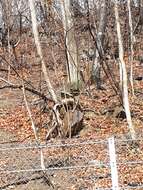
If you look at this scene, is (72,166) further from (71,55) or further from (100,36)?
(100,36)

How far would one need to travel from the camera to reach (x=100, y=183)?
9.20 m

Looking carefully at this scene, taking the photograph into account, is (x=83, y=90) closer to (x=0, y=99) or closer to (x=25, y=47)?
(x=0, y=99)

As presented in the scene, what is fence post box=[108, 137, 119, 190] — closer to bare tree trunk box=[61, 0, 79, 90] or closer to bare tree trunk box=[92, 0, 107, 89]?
bare tree trunk box=[61, 0, 79, 90]

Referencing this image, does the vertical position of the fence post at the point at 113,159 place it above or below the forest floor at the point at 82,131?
above

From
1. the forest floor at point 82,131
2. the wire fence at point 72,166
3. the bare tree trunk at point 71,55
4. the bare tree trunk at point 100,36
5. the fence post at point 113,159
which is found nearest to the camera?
the fence post at point 113,159

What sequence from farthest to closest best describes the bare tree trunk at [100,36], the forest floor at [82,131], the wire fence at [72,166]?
the bare tree trunk at [100,36] → the forest floor at [82,131] → the wire fence at [72,166]

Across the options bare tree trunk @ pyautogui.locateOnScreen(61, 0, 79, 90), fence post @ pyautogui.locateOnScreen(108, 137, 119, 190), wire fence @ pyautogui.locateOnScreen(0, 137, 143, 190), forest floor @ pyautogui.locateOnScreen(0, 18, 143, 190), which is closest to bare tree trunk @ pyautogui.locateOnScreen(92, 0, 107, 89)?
forest floor @ pyautogui.locateOnScreen(0, 18, 143, 190)

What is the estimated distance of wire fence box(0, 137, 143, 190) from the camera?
9.24 meters

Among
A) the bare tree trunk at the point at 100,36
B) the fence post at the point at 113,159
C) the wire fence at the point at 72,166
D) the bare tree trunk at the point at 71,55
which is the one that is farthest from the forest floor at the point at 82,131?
the fence post at the point at 113,159

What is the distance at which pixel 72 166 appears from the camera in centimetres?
999

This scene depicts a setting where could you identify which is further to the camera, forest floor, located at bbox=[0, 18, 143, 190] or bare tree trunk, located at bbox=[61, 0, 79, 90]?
bare tree trunk, located at bbox=[61, 0, 79, 90]

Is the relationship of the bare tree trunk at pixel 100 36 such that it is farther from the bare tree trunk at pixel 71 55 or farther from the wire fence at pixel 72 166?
the wire fence at pixel 72 166

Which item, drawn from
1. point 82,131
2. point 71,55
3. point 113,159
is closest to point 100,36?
point 71,55

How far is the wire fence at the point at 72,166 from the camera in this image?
Answer: 9.24m
